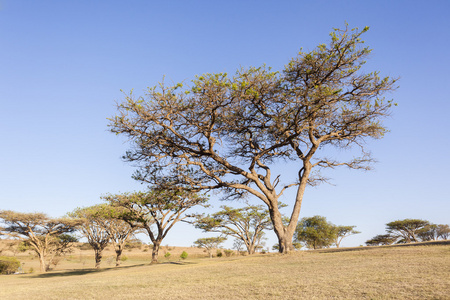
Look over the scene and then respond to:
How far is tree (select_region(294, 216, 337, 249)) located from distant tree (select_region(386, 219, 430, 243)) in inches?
384

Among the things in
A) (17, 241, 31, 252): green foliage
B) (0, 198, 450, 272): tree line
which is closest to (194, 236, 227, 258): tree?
(0, 198, 450, 272): tree line

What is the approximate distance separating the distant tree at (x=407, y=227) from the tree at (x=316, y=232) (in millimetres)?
9746

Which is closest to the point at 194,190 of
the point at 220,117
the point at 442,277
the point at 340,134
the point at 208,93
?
the point at 220,117

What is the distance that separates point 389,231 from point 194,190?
163ft


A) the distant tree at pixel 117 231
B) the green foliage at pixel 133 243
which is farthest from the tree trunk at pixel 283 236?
the green foliage at pixel 133 243

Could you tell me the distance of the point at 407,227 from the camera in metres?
53.1

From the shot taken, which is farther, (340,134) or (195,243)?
(195,243)

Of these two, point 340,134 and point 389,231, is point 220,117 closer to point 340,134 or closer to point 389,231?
point 340,134

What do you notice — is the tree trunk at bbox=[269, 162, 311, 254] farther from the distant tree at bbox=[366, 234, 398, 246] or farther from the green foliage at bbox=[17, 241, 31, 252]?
the distant tree at bbox=[366, 234, 398, 246]

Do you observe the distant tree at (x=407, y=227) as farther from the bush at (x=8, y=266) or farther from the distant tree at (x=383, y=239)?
the bush at (x=8, y=266)

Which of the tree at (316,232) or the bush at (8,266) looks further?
the tree at (316,232)

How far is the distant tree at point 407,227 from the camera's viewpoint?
169 feet

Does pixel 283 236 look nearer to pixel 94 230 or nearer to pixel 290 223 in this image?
pixel 290 223

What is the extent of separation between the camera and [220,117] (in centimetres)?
1806
